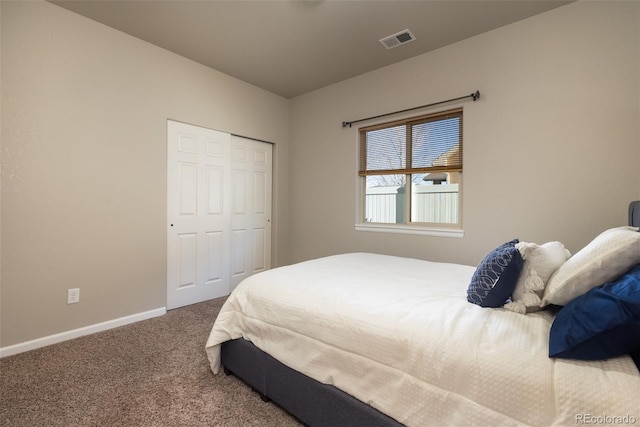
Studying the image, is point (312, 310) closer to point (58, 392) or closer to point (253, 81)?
point (58, 392)

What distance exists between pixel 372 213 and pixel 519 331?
8.43ft

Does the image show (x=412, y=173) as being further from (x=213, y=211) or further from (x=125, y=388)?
(x=125, y=388)

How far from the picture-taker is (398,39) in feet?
9.08

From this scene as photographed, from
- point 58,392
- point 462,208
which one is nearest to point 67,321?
point 58,392

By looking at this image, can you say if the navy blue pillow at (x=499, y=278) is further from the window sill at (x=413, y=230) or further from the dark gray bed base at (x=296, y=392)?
the window sill at (x=413, y=230)

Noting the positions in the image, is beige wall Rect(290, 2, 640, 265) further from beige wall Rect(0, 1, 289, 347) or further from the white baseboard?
the white baseboard

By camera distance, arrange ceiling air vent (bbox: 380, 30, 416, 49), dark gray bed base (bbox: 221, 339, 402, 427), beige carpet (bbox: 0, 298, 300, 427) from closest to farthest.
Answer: dark gray bed base (bbox: 221, 339, 402, 427)
beige carpet (bbox: 0, 298, 300, 427)
ceiling air vent (bbox: 380, 30, 416, 49)

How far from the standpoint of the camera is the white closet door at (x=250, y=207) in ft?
12.3

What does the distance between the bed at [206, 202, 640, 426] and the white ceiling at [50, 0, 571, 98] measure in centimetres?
195

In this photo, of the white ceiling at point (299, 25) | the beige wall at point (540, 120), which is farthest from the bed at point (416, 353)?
the white ceiling at point (299, 25)

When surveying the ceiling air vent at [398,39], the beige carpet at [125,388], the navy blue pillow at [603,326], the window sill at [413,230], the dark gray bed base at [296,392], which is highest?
the ceiling air vent at [398,39]

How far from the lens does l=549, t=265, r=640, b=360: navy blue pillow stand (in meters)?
0.83

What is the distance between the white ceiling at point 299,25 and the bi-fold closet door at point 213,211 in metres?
0.88

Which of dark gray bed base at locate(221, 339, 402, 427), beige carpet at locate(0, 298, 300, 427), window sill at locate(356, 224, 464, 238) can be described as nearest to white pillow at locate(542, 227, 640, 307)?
dark gray bed base at locate(221, 339, 402, 427)
